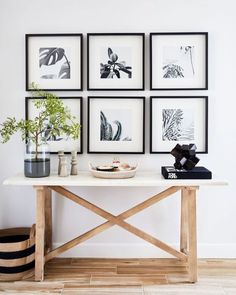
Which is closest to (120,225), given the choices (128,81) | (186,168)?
(186,168)

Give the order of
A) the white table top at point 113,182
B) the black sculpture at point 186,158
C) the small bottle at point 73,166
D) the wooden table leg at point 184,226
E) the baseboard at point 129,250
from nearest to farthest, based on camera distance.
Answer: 1. the white table top at point 113,182
2. the black sculpture at point 186,158
3. the small bottle at point 73,166
4. the wooden table leg at point 184,226
5. the baseboard at point 129,250

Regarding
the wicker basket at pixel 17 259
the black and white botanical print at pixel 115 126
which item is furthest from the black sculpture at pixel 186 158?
the wicker basket at pixel 17 259

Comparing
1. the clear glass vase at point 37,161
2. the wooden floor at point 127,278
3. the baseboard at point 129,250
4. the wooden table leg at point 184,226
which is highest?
the clear glass vase at point 37,161

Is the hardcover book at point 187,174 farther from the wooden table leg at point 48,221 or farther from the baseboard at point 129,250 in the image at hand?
the wooden table leg at point 48,221

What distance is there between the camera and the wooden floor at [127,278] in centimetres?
205

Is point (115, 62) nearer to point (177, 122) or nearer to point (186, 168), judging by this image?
point (177, 122)

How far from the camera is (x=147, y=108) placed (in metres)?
2.49

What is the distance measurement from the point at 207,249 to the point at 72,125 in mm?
1464

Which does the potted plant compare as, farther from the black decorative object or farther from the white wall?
the black decorative object

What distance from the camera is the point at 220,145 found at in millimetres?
2498

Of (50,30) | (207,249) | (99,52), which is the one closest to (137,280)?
(207,249)

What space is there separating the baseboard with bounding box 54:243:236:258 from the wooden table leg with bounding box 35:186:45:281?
41 centimetres

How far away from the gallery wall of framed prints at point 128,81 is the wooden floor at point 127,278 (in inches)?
34.3

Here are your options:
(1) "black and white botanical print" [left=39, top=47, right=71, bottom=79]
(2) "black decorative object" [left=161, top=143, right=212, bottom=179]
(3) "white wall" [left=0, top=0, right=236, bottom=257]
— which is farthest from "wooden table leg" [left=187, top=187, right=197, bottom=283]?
(1) "black and white botanical print" [left=39, top=47, right=71, bottom=79]
